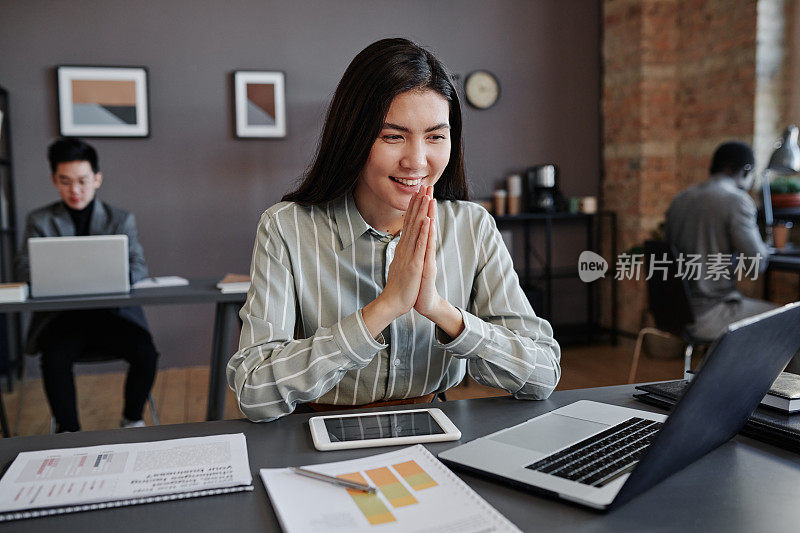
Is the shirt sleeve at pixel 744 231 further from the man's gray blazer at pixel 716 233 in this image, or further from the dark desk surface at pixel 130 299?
the dark desk surface at pixel 130 299

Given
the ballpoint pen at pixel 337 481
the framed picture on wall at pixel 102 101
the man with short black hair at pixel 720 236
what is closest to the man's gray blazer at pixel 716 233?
the man with short black hair at pixel 720 236

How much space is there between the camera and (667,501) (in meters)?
0.75

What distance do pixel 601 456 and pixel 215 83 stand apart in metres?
3.89

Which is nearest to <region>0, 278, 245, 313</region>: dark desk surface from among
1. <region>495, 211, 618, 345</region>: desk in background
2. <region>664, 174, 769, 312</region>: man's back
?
<region>664, 174, 769, 312</region>: man's back

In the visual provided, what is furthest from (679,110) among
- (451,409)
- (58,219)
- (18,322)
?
(18,322)

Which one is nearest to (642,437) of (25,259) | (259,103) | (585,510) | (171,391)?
(585,510)

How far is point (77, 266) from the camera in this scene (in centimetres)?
257

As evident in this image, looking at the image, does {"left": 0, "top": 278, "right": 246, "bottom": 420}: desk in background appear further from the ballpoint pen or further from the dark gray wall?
the ballpoint pen

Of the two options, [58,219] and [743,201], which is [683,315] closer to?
[743,201]

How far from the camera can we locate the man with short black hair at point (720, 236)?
3021 millimetres

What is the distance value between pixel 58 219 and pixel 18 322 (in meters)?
1.24

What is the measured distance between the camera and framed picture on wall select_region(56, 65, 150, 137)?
13.1 ft

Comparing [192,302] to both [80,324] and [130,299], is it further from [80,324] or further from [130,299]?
[80,324]

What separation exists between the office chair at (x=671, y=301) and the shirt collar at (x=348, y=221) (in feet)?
6.39
